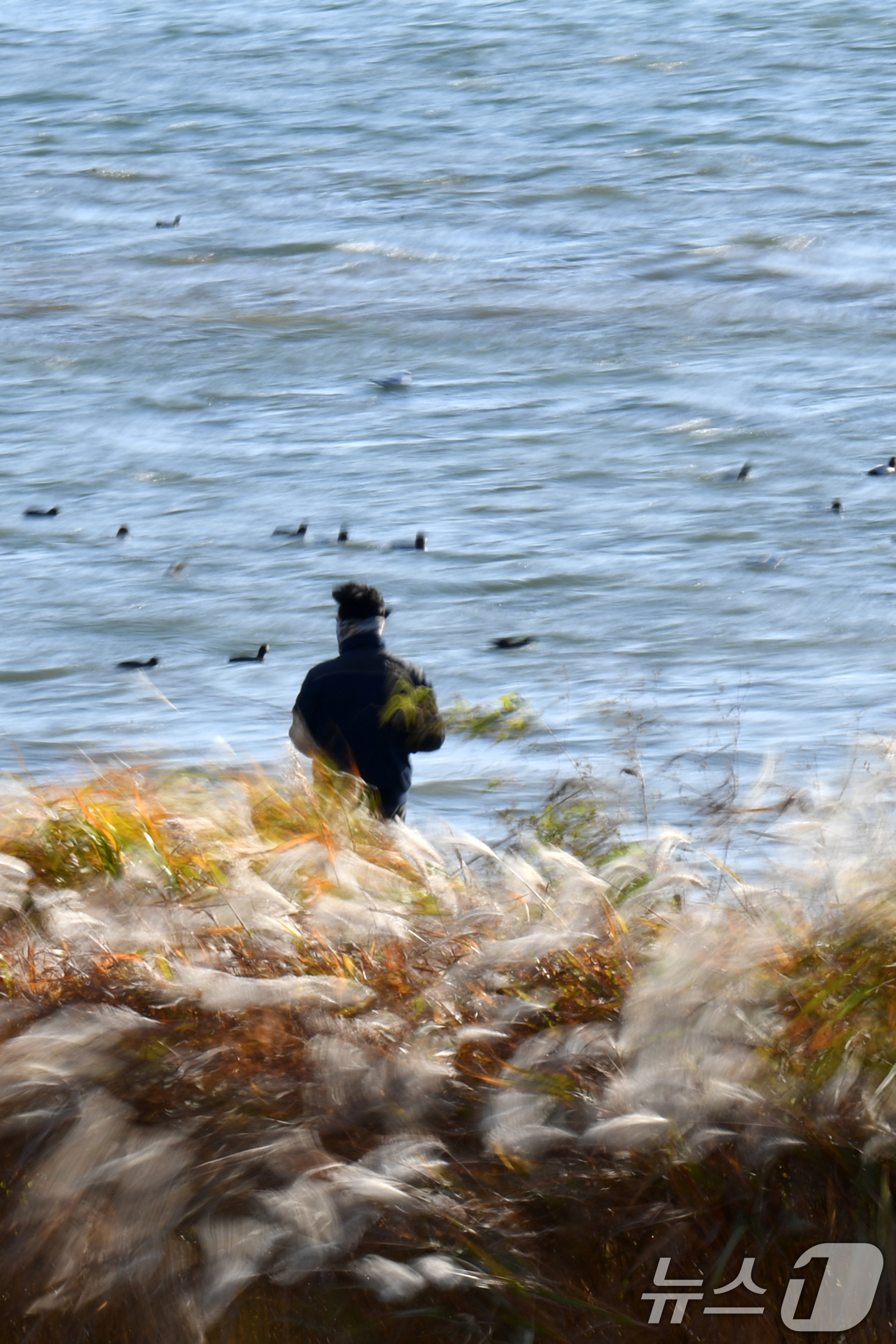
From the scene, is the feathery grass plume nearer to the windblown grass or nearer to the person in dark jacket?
the person in dark jacket

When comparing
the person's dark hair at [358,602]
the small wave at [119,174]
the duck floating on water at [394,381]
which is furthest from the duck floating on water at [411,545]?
the small wave at [119,174]

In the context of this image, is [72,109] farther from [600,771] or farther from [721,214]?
[600,771]

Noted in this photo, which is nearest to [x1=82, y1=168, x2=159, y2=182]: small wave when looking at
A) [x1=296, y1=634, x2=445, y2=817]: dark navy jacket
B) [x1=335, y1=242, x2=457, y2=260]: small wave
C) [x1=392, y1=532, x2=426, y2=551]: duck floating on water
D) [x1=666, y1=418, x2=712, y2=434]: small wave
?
[x1=335, y1=242, x2=457, y2=260]: small wave

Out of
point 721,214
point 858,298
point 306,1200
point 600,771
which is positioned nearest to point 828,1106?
point 306,1200

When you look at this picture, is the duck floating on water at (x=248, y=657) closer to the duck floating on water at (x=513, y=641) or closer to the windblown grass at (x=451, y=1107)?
the duck floating on water at (x=513, y=641)

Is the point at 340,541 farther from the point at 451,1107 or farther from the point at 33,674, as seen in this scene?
the point at 451,1107

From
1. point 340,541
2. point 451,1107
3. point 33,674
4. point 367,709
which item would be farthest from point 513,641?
point 451,1107

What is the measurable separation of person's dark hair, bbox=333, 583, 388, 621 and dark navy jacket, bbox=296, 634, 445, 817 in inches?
3.7

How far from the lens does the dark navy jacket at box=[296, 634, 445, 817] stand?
22.0 ft

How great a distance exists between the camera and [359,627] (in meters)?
6.91

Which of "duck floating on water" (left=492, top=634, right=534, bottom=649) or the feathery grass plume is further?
"duck floating on water" (left=492, top=634, right=534, bottom=649)

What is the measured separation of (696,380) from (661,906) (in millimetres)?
20663

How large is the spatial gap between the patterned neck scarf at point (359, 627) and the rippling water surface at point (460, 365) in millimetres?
793

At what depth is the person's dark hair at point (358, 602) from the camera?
6.87 m
